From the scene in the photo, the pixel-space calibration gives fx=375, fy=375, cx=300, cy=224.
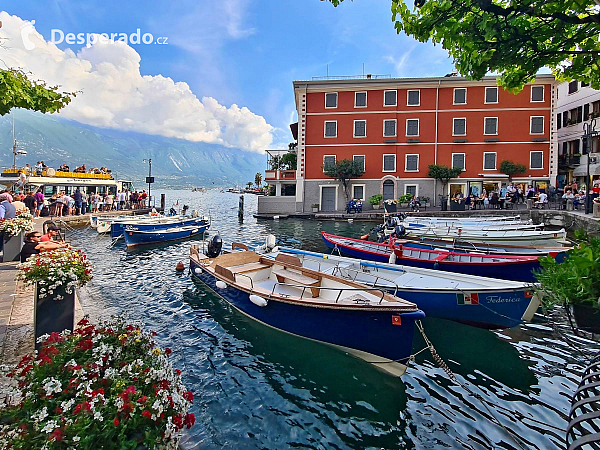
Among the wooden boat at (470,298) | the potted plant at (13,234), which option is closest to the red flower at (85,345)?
the wooden boat at (470,298)

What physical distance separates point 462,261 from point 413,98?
89.7 ft

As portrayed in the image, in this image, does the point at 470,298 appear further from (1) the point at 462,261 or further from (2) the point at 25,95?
(2) the point at 25,95

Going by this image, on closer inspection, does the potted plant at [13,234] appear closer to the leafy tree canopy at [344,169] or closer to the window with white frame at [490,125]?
the leafy tree canopy at [344,169]

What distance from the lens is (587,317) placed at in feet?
8.33

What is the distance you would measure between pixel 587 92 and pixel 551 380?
38429mm

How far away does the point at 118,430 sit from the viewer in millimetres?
2371

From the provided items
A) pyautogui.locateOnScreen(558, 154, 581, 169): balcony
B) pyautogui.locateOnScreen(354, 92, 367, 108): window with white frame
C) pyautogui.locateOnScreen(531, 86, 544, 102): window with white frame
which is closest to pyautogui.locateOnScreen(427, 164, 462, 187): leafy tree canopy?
pyautogui.locateOnScreen(354, 92, 367, 108): window with white frame

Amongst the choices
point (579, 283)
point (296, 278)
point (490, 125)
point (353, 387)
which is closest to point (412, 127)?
point (490, 125)

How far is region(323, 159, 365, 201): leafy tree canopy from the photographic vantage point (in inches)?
1374

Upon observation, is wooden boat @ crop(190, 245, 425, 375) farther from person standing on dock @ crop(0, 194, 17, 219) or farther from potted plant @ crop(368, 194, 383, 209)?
potted plant @ crop(368, 194, 383, 209)

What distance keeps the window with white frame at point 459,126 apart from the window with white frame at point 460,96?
1.48 m

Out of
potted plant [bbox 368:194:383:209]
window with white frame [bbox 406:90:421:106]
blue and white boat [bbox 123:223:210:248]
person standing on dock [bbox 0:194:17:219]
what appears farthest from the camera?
window with white frame [bbox 406:90:421:106]

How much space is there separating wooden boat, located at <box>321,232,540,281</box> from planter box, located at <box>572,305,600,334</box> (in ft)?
28.2

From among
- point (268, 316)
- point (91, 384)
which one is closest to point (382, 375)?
point (268, 316)
